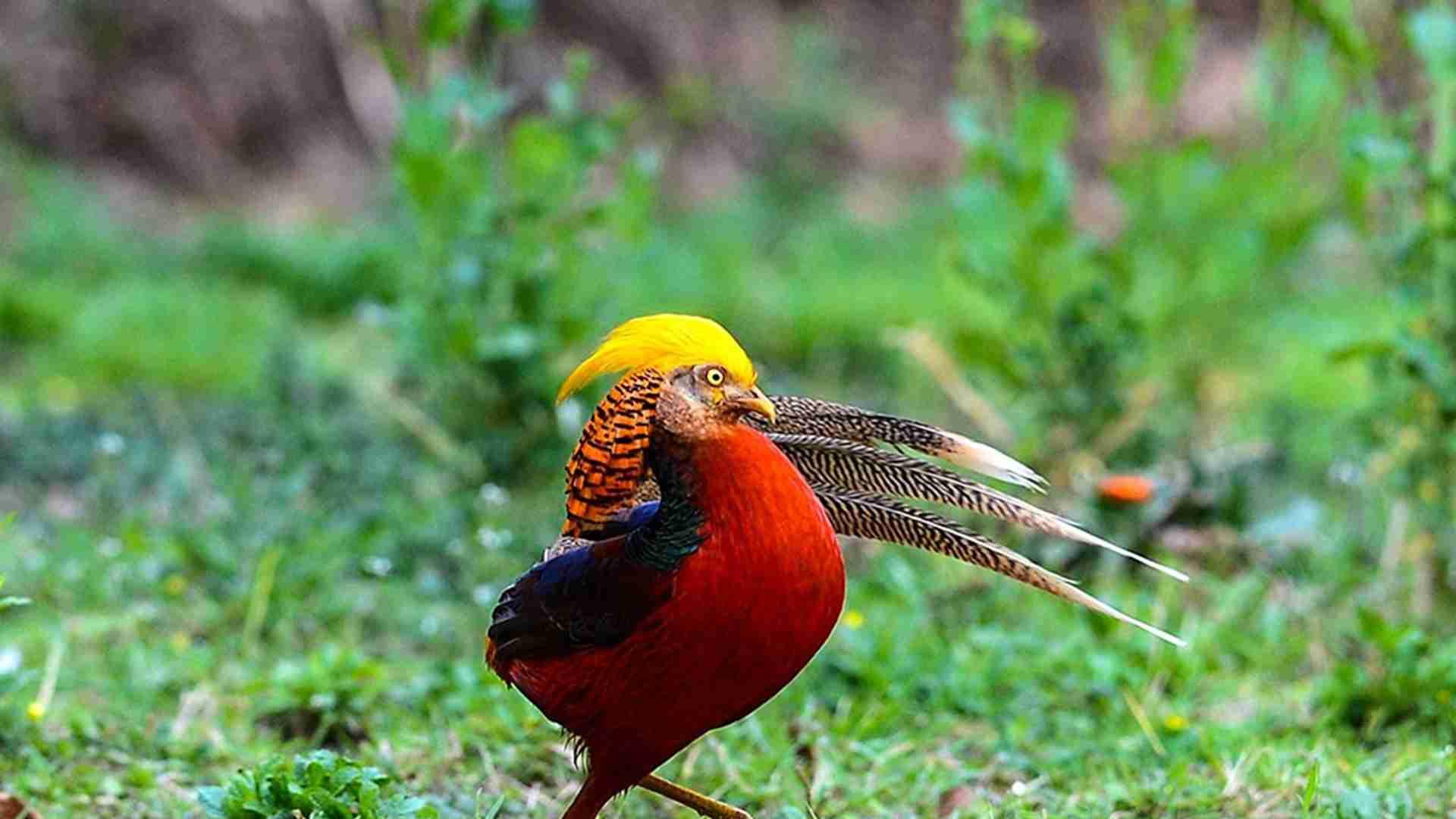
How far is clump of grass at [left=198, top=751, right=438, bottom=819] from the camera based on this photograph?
262 centimetres

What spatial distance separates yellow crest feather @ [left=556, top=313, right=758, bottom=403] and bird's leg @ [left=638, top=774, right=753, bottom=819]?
25.9 inches

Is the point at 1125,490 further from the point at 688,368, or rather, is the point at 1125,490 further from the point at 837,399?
the point at 688,368

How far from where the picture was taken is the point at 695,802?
2.77 metres

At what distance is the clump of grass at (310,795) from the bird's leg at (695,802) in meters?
0.33

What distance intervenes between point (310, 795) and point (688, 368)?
0.80 meters

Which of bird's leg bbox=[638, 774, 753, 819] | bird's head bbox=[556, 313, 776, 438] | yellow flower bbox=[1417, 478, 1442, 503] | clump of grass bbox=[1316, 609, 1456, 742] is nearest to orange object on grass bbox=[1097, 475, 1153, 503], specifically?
yellow flower bbox=[1417, 478, 1442, 503]

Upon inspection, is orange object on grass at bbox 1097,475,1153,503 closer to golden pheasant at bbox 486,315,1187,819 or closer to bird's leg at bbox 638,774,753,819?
golden pheasant at bbox 486,315,1187,819

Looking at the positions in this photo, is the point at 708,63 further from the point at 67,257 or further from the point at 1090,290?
the point at 1090,290

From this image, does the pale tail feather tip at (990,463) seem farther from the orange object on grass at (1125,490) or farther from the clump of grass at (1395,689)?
the orange object on grass at (1125,490)

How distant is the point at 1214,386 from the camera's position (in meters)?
6.39

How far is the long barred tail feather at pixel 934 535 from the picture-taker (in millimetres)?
2637

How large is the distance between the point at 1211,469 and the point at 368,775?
3168 millimetres

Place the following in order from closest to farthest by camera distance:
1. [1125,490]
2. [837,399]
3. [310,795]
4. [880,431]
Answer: [310,795], [880,431], [1125,490], [837,399]

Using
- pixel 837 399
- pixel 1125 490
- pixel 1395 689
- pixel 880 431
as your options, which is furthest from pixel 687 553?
pixel 837 399
